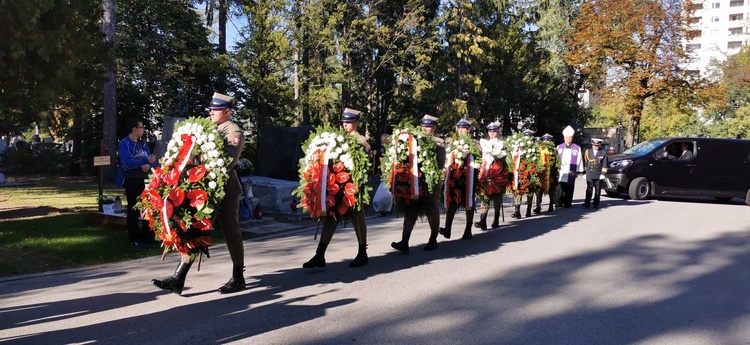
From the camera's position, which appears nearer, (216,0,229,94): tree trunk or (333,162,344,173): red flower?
(333,162,344,173): red flower

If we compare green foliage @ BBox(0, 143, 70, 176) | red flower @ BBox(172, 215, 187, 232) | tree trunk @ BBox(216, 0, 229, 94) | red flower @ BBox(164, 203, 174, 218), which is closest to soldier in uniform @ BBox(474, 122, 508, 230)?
red flower @ BBox(172, 215, 187, 232)

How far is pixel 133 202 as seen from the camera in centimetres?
909

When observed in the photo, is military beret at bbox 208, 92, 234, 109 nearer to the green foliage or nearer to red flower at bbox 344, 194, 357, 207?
red flower at bbox 344, 194, 357, 207

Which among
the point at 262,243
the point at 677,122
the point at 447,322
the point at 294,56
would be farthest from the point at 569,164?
the point at 677,122

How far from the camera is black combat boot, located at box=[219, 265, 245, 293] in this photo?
20.7 feet

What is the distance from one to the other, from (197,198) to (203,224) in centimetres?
27

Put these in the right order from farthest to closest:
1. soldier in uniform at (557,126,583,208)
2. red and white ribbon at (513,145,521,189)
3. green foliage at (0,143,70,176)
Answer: green foliage at (0,143,70,176) < soldier in uniform at (557,126,583,208) < red and white ribbon at (513,145,521,189)

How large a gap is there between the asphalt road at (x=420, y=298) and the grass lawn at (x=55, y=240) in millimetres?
495

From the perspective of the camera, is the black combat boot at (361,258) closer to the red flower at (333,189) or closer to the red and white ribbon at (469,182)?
the red flower at (333,189)

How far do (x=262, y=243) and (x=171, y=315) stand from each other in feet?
13.7

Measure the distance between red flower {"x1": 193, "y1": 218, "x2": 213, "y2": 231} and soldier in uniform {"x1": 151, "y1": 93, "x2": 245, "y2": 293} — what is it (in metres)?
0.31

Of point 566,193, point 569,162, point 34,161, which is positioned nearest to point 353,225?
point 569,162

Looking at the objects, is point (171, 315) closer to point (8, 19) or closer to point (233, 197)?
point (233, 197)

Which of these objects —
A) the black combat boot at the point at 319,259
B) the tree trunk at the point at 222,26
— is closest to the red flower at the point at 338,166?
the black combat boot at the point at 319,259
